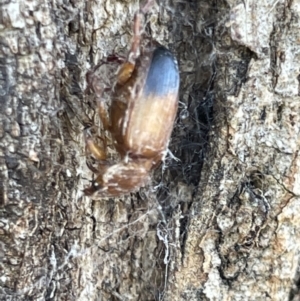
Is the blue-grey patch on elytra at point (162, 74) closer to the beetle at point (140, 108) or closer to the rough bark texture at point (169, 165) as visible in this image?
the beetle at point (140, 108)

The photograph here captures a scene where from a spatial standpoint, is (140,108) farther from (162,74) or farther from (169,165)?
(169,165)

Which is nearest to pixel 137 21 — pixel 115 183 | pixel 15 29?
pixel 15 29

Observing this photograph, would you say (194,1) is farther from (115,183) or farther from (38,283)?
(38,283)

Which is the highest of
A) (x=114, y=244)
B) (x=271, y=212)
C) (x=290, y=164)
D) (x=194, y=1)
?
(x=194, y=1)

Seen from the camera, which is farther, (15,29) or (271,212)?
(271,212)

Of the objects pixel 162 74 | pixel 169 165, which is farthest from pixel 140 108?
pixel 169 165

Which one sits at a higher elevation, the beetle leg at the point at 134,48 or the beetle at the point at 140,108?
the beetle leg at the point at 134,48

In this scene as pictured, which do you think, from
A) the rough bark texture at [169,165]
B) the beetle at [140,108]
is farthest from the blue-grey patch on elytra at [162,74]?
the rough bark texture at [169,165]
